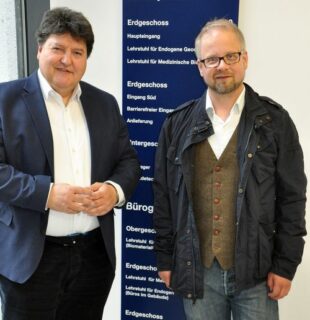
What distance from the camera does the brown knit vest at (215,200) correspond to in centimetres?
154

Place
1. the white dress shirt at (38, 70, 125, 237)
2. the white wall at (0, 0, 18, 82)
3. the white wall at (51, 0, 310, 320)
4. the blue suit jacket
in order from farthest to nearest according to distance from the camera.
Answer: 1. the white wall at (0, 0, 18, 82)
2. the white wall at (51, 0, 310, 320)
3. the white dress shirt at (38, 70, 125, 237)
4. the blue suit jacket

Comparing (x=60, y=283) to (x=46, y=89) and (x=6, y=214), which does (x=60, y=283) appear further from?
(x=46, y=89)

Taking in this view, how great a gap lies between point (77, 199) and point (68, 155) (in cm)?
21

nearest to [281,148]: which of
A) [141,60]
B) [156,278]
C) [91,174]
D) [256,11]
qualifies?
[91,174]

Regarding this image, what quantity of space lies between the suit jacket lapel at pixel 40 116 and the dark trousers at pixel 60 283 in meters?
0.33

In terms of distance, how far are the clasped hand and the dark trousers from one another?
17cm

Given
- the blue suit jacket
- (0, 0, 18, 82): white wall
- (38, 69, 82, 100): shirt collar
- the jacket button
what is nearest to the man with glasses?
the jacket button

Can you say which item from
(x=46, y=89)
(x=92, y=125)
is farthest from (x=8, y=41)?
(x=92, y=125)

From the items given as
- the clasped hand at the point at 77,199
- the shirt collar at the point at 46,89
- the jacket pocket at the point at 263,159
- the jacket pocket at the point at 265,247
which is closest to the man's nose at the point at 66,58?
the shirt collar at the point at 46,89

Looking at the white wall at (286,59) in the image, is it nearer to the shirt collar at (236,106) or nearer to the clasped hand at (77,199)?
the shirt collar at (236,106)

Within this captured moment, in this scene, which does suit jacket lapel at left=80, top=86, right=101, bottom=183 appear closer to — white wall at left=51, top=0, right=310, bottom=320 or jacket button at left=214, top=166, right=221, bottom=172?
jacket button at left=214, top=166, right=221, bottom=172

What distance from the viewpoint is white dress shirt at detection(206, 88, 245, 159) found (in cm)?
158

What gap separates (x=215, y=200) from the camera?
155 centimetres

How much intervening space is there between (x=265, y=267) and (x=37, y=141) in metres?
1.01
